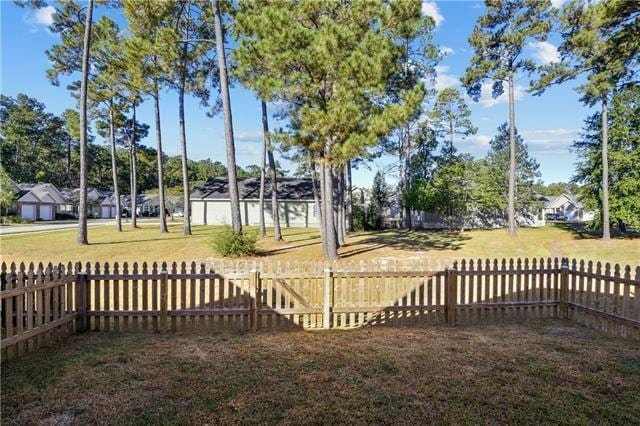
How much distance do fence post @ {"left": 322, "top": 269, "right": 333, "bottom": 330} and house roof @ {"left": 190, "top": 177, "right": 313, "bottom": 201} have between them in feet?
90.5

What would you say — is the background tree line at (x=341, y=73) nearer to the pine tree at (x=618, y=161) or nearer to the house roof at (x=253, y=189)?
the pine tree at (x=618, y=161)

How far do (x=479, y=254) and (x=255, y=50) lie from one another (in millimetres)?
12574

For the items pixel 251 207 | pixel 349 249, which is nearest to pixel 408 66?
pixel 349 249

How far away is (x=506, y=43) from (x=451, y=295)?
19743 mm

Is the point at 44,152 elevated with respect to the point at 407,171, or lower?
elevated

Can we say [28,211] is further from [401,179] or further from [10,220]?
[401,179]

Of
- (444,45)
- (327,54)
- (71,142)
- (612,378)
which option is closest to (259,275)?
(612,378)

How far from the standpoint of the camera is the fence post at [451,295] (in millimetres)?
6301

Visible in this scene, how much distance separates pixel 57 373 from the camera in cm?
410

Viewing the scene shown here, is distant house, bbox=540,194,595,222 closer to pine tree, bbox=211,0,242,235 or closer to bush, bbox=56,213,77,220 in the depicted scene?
pine tree, bbox=211,0,242,235

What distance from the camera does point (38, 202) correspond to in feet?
136

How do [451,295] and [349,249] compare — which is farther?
[349,249]

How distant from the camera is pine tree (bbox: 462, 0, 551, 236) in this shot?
64.6 ft

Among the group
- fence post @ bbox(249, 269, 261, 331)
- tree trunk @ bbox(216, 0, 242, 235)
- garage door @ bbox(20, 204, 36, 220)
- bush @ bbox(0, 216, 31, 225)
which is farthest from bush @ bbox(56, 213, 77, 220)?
fence post @ bbox(249, 269, 261, 331)
